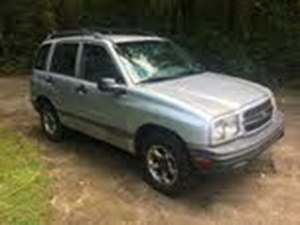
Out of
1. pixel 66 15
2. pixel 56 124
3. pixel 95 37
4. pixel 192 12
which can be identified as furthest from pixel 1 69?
pixel 95 37

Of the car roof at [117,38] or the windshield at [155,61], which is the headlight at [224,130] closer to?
the windshield at [155,61]

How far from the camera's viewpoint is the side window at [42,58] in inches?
332

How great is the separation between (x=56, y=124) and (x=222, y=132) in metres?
3.50

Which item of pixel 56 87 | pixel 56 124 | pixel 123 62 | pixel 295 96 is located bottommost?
pixel 295 96

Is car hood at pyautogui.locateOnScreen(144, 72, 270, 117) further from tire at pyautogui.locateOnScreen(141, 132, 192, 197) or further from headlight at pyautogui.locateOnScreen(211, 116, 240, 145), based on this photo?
tire at pyautogui.locateOnScreen(141, 132, 192, 197)

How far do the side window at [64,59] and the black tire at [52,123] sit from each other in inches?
26.1

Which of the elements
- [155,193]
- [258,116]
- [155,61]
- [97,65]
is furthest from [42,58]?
[258,116]

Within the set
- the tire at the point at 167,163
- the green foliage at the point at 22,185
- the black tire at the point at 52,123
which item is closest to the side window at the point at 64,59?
the black tire at the point at 52,123

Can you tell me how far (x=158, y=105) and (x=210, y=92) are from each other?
2.15 ft

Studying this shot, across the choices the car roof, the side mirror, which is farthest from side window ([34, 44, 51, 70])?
the side mirror

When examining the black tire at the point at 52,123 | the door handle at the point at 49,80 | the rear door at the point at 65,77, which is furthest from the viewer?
the black tire at the point at 52,123

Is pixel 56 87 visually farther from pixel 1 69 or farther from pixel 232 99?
pixel 1 69

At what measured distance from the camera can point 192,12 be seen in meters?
15.8

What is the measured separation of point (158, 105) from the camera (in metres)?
6.08
